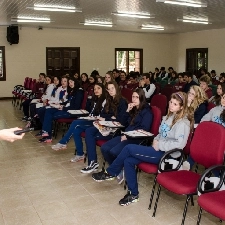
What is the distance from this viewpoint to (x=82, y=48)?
14.7 metres

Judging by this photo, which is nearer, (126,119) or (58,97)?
(126,119)

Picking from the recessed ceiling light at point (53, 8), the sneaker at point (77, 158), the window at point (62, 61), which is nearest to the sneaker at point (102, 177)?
the sneaker at point (77, 158)

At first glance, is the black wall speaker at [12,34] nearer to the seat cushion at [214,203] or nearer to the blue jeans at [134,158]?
the blue jeans at [134,158]

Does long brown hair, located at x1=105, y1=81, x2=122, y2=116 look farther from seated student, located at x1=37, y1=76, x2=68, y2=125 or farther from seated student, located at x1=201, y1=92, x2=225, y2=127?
seated student, located at x1=37, y1=76, x2=68, y2=125

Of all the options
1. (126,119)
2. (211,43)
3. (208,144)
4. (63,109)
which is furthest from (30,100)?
(211,43)

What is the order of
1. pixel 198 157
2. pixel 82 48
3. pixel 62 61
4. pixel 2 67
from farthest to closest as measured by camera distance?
pixel 82 48 → pixel 62 61 → pixel 2 67 → pixel 198 157

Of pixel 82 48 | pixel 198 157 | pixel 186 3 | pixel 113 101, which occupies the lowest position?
pixel 198 157

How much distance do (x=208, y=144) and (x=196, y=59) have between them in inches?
501

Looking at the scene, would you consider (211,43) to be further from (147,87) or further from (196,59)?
(147,87)

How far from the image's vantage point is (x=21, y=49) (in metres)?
13.6

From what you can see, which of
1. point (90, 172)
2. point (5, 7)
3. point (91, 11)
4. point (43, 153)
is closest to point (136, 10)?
point (91, 11)

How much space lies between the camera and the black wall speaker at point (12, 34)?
12922mm

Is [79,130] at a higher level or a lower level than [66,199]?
higher

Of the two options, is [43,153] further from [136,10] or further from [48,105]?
[136,10]
